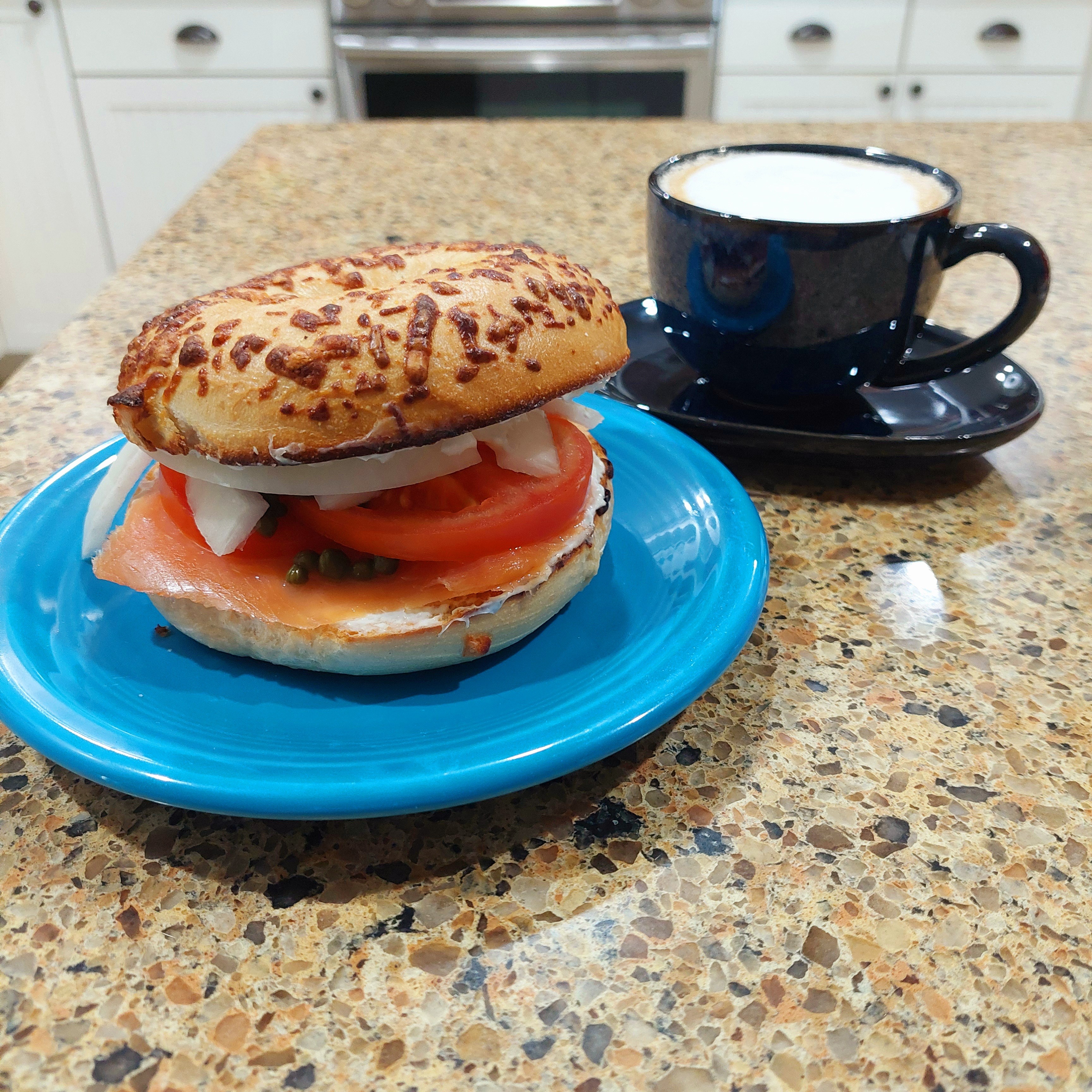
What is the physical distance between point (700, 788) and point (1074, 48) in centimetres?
450

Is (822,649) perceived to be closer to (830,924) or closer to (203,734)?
(830,924)

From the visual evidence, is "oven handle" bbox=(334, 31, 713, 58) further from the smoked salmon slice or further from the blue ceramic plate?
the smoked salmon slice

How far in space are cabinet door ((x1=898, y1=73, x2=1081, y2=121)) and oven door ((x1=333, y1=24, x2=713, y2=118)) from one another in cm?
93

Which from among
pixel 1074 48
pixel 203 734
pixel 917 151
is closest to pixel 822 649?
pixel 203 734

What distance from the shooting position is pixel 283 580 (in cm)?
93

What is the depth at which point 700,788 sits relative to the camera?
856mm

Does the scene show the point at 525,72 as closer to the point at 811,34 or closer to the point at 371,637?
the point at 811,34

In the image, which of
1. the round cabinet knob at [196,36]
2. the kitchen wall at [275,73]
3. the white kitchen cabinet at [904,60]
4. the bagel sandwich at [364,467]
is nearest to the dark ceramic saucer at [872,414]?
the bagel sandwich at [364,467]

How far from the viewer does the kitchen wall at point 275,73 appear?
3973mm

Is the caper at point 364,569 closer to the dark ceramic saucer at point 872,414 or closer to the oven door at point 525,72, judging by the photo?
the dark ceramic saucer at point 872,414

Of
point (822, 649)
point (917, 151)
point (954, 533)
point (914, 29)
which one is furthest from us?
point (914, 29)

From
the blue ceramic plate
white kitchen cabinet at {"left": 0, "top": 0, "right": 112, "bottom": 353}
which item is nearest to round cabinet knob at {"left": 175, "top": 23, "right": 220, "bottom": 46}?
white kitchen cabinet at {"left": 0, "top": 0, "right": 112, "bottom": 353}

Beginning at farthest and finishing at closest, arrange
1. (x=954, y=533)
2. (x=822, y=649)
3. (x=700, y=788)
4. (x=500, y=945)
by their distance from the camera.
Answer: (x=954, y=533)
(x=822, y=649)
(x=700, y=788)
(x=500, y=945)

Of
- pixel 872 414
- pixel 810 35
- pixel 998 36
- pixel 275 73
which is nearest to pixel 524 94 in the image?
pixel 275 73
